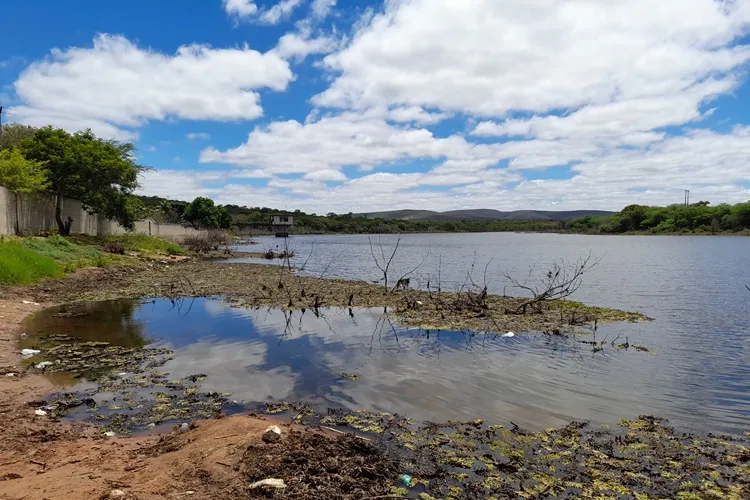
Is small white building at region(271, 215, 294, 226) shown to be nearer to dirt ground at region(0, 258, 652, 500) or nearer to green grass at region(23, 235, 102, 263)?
green grass at region(23, 235, 102, 263)

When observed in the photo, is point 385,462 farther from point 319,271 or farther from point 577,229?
point 577,229

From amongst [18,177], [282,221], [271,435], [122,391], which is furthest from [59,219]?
[282,221]

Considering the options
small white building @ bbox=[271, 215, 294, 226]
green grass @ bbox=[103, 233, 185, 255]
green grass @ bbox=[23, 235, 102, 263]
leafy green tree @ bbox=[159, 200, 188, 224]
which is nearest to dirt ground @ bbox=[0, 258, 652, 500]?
green grass @ bbox=[23, 235, 102, 263]

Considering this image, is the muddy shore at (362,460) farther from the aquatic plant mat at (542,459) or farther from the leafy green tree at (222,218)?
the leafy green tree at (222,218)

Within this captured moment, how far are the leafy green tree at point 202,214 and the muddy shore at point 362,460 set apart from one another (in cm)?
10130

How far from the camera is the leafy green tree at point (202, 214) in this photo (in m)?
104

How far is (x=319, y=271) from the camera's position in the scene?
34.7 m

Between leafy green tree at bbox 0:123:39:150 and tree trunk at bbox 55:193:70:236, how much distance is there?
326 inches

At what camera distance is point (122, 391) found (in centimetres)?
783

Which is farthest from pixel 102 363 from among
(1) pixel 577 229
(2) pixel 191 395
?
(1) pixel 577 229

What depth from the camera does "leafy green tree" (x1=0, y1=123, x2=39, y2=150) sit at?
37.7 metres

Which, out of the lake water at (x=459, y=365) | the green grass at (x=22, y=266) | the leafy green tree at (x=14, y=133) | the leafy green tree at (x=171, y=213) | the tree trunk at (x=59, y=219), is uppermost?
the leafy green tree at (x=14, y=133)

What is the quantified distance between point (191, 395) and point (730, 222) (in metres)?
149

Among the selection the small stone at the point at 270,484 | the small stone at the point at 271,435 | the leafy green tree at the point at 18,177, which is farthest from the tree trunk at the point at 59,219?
the small stone at the point at 270,484
